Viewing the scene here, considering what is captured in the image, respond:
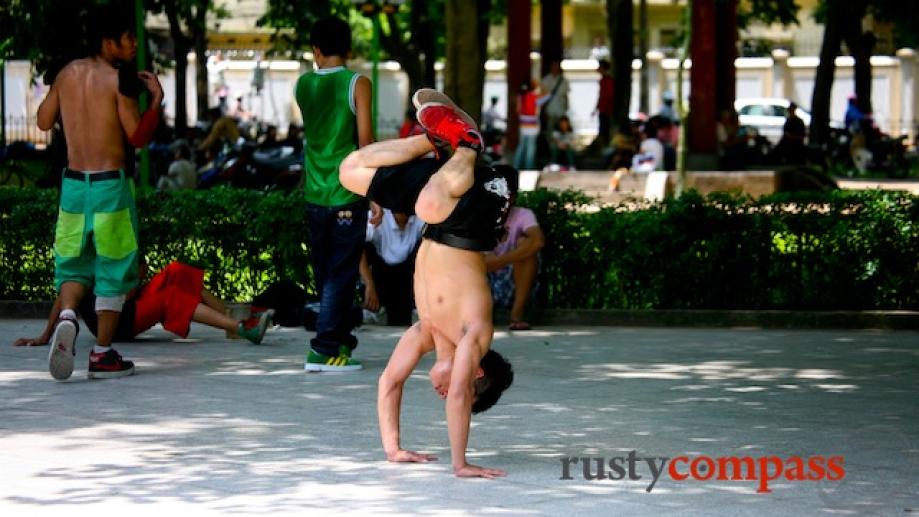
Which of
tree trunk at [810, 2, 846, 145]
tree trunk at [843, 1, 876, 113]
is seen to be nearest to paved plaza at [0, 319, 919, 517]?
tree trunk at [810, 2, 846, 145]

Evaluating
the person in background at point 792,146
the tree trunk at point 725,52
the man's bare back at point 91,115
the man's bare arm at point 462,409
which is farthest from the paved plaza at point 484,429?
the tree trunk at point 725,52

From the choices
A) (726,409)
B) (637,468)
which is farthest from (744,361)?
(637,468)

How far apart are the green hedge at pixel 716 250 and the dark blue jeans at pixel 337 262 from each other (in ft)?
9.76

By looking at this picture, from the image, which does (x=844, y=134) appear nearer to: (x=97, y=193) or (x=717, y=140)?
(x=717, y=140)

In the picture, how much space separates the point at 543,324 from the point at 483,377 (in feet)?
18.6

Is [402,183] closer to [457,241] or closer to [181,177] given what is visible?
[457,241]

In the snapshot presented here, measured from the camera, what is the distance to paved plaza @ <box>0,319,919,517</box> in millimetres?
7195

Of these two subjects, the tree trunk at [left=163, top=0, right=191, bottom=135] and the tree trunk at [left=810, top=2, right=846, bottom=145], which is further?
the tree trunk at [left=163, top=0, right=191, bottom=135]

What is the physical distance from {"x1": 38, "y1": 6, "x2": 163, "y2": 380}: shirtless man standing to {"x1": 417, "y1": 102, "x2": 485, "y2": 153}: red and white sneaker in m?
3.03

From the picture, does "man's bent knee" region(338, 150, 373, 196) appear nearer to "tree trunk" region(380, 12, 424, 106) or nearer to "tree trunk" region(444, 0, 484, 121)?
"tree trunk" region(444, 0, 484, 121)

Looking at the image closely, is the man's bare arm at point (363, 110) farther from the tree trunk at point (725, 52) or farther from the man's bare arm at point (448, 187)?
the tree trunk at point (725, 52)

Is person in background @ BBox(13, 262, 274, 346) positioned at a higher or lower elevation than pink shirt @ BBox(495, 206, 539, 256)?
lower

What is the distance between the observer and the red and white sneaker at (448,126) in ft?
25.0

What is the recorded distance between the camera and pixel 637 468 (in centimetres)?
781
